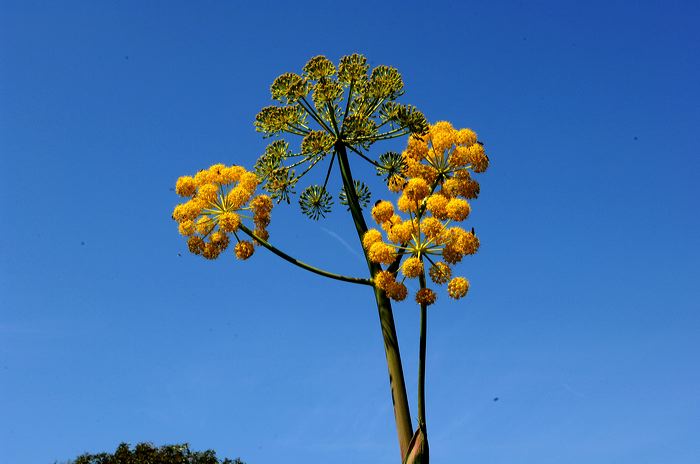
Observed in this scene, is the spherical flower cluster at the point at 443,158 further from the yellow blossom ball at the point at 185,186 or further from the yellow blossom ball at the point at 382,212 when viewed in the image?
the yellow blossom ball at the point at 185,186

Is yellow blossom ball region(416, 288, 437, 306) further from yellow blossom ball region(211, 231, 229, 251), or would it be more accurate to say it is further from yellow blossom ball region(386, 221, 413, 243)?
yellow blossom ball region(211, 231, 229, 251)

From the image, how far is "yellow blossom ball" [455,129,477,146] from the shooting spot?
11.2 m

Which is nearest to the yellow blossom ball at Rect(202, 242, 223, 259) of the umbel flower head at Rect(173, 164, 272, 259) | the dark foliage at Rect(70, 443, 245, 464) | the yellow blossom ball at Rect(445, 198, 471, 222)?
the umbel flower head at Rect(173, 164, 272, 259)

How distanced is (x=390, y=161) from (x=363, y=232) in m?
1.20

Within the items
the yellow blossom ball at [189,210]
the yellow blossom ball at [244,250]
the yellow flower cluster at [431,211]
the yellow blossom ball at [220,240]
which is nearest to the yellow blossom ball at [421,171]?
the yellow flower cluster at [431,211]

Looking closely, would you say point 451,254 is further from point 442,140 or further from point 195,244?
point 195,244

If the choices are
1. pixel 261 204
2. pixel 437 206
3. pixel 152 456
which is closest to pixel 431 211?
pixel 437 206

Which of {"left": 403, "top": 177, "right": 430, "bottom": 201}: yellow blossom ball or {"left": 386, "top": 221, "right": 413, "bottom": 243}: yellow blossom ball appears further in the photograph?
{"left": 403, "top": 177, "right": 430, "bottom": 201}: yellow blossom ball

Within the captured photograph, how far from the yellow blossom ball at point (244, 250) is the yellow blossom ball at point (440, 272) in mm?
2682

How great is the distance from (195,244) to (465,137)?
4.28 m

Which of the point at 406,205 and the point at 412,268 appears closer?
the point at 412,268

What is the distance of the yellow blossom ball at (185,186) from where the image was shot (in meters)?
A: 11.3

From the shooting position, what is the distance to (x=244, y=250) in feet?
36.3

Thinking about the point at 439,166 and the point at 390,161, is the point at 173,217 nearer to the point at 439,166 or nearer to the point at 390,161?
the point at 390,161
